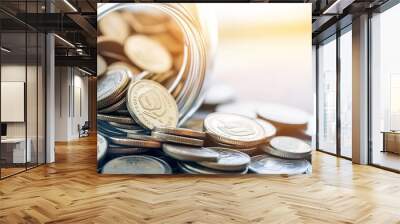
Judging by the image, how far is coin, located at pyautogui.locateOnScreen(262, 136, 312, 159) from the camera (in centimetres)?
616

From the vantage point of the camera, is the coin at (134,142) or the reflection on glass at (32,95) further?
the reflection on glass at (32,95)

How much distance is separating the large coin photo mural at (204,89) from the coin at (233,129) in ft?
0.05

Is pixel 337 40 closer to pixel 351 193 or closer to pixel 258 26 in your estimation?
pixel 258 26

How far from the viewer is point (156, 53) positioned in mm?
6121

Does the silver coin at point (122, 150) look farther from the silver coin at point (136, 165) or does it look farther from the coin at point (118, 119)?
the coin at point (118, 119)

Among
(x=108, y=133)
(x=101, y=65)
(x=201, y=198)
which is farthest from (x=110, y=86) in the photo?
(x=201, y=198)

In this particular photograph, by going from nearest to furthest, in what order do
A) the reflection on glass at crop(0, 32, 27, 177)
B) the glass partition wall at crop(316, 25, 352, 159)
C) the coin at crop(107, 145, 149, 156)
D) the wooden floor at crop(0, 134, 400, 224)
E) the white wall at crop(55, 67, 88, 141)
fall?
1. the wooden floor at crop(0, 134, 400, 224)
2. the reflection on glass at crop(0, 32, 27, 177)
3. the coin at crop(107, 145, 149, 156)
4. the glass partition wall at crop(316, 25, 352, 159)
5. the white wall at crop(55, 67, 88, 141)

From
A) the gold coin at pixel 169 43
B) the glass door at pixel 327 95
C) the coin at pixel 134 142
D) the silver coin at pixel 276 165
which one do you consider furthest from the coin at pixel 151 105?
the glass door at pixel 327 95

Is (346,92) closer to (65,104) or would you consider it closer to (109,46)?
(109,46)

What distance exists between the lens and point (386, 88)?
7.06 meters

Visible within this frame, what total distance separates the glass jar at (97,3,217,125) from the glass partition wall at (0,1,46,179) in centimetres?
147

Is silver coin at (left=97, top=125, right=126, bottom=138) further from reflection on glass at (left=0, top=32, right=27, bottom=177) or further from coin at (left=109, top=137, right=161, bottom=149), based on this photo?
reflection on glass at (left=0, top=32, right=27, bottom=177)

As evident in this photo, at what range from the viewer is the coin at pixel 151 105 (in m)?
6.07

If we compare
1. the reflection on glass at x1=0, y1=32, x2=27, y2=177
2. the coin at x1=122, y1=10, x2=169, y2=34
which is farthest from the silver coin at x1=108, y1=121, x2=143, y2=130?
the reflection on glass at x1=0, y1=32, x2=27, y2=177
